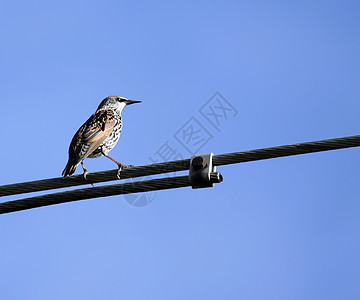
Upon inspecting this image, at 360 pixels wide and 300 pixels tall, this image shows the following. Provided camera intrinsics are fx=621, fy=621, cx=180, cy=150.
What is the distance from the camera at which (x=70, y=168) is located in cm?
884

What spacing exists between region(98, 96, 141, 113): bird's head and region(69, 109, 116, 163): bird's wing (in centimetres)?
87

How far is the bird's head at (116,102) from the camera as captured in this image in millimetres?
11876

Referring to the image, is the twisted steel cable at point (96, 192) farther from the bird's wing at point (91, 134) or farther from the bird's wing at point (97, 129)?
the bird's wing at point (97, 129)

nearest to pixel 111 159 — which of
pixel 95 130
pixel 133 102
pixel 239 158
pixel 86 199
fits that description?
pixel 95 130

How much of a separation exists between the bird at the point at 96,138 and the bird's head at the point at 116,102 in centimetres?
15

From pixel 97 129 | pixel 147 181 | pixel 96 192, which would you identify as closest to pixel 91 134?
pixel 97 129

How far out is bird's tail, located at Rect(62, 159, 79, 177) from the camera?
8.72 metres

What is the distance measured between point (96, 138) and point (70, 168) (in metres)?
1.14

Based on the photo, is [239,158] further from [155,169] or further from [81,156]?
[81,156]

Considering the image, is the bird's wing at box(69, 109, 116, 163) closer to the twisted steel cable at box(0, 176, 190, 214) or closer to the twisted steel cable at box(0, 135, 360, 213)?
the twisted steel cable at box(0, 135, 360, 213)

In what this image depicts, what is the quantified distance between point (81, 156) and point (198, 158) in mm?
3475

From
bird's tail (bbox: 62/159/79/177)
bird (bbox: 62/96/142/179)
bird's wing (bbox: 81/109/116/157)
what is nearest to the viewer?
bird's tail (bbox: 62/159/79/177)

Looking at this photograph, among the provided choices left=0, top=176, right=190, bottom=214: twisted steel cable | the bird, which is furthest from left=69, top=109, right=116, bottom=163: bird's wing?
left=0, top=176, right=190, bottom=214: twisted steel cable

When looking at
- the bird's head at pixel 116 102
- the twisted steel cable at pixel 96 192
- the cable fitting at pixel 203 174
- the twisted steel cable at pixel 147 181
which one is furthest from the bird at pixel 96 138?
the cable fitting at pixel 203 174
